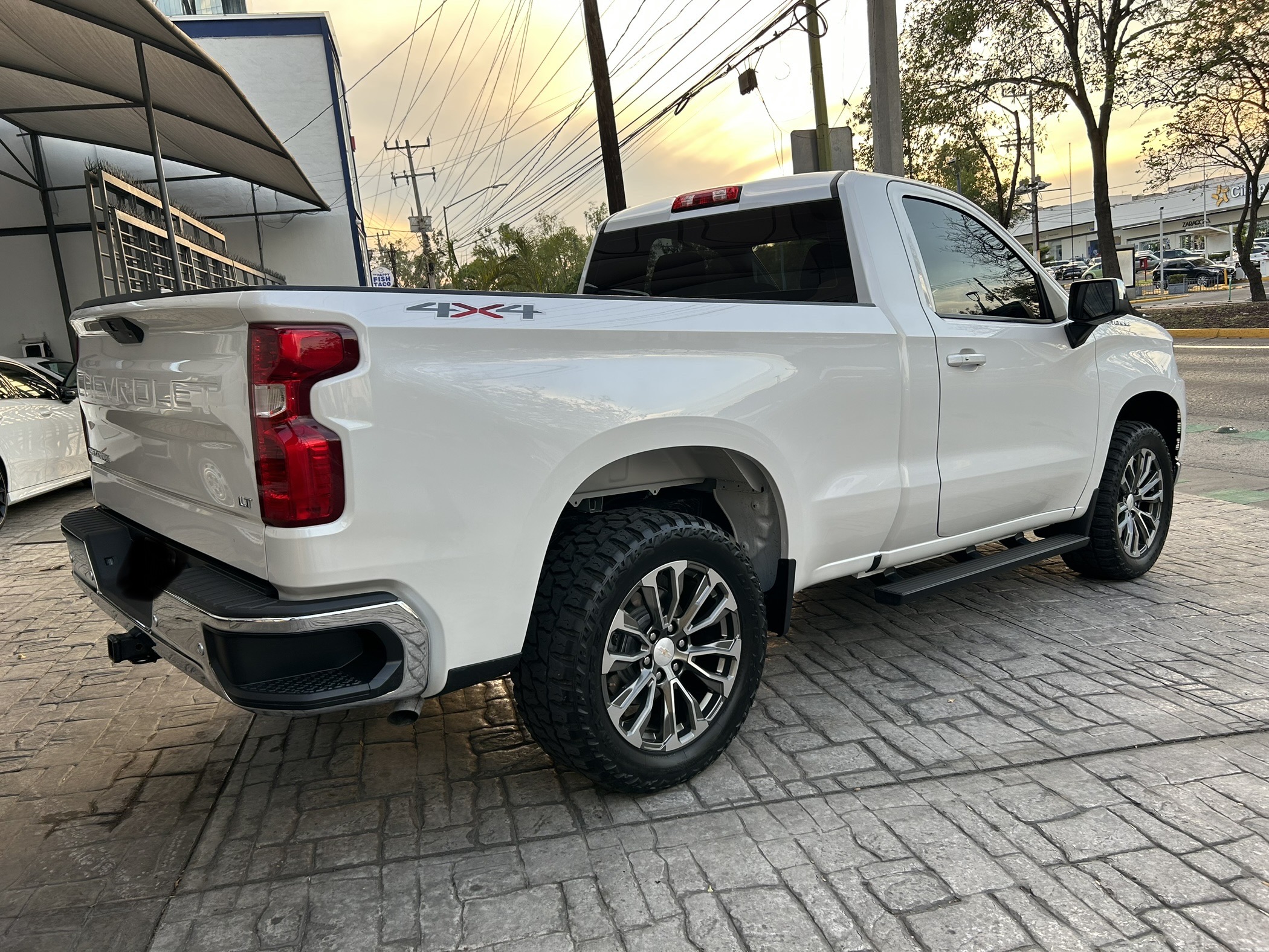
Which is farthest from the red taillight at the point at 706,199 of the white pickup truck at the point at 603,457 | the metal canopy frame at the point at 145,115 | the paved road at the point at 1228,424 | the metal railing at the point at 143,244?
the metal railing at the point at 143,244

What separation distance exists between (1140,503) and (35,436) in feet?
29.2

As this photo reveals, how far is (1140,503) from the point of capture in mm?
4996

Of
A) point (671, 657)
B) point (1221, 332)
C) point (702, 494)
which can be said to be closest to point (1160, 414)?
point (702, 494)

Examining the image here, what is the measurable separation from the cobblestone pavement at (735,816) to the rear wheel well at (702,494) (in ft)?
2.32

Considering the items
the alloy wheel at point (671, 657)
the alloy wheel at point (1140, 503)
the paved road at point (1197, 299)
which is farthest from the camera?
the paved road at point (1197, 299)

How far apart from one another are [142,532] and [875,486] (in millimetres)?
2583

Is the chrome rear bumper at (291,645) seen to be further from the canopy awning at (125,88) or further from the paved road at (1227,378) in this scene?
the paved road at (1227,378)

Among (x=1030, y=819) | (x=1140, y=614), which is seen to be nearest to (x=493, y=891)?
(x=1030, y=819)

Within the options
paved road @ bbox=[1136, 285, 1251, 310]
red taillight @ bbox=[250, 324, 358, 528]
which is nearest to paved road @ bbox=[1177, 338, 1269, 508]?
red taillight @ bbox=[250, 324, 358, 528]

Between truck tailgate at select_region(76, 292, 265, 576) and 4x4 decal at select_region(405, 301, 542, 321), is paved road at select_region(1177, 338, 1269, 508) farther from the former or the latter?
truck tailgate at select_region(76, 292, 265, 576)

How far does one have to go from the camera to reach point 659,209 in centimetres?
439

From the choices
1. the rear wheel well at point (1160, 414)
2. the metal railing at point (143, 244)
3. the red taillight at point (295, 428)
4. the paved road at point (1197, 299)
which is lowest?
the rear wheel well at point (1160, 414)

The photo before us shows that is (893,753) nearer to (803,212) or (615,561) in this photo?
(615,561)

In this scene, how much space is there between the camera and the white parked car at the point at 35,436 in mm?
8031
